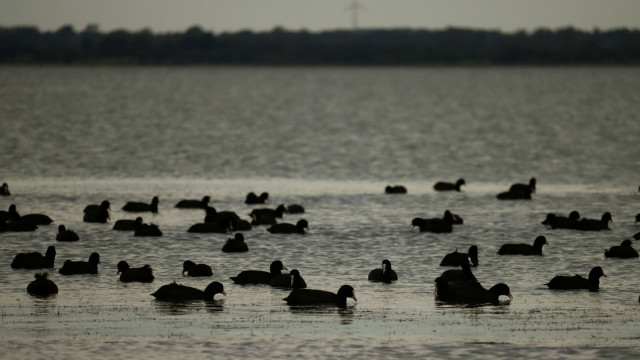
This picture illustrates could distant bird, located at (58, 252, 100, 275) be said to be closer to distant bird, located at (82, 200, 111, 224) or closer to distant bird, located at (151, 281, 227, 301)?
distant bird, located at (151, 281, 227, 301)

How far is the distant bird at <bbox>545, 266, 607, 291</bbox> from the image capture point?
27203 millimetres

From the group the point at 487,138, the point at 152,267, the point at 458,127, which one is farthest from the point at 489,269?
the point at 458,127

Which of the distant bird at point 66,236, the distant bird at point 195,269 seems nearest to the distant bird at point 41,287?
the distant bird at point 195,269

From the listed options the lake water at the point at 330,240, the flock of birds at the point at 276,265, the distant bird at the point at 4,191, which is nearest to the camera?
the lake water at the point at 330,240

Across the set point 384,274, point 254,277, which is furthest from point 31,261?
point 384,274

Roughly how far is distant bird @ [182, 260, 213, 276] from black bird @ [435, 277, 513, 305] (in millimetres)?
5378

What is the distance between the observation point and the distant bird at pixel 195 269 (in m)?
28.5

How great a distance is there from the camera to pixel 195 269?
28.5 m

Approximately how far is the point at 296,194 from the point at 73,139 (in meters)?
35.2

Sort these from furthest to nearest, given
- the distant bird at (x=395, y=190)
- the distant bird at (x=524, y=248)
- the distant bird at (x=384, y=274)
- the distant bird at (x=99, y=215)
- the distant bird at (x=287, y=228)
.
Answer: the distant bird at (x=395, y=190)
the distant bird at (x=99, y=215)
the distant bird at (x=287, y=228)
the distant bird at (x=524, y=248)
the distant bird at (x=384, y=274)

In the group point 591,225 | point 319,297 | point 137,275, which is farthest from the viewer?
point 591,225

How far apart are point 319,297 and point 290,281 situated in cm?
191

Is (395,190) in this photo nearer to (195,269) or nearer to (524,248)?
(524,248)

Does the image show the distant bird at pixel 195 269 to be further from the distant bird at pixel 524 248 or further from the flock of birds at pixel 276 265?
the distant bird at pixel 524 248
